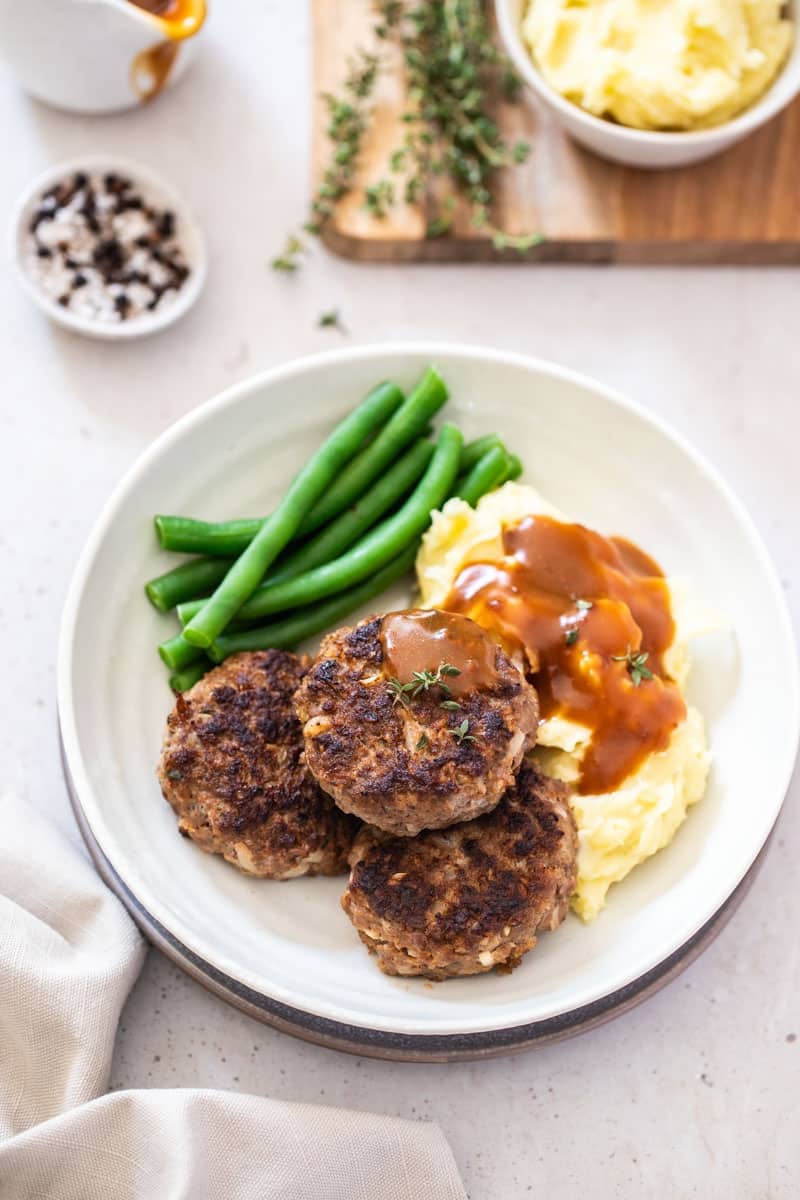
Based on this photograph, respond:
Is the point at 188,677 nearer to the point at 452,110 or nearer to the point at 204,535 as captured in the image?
the point at 204,535

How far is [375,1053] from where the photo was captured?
14.3 ft

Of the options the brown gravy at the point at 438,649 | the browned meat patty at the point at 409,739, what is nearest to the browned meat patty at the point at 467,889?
the browned meat patty at the point at 409,739

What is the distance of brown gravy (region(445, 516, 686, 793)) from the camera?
438 cm

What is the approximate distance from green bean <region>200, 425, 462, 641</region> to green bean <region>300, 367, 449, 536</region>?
5.0 inches

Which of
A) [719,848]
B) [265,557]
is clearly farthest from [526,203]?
[719,848]

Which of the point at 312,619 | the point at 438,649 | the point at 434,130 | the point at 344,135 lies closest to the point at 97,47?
the point at 344,135

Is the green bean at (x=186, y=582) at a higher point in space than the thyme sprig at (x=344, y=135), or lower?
lower

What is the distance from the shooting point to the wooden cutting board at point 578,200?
5.45m

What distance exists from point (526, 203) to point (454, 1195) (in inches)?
159

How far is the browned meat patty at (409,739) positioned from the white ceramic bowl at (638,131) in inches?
89.5

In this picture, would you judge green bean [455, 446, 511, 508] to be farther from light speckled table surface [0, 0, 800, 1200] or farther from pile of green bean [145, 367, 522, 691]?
light speckled table surface [0, 0, 800, 1200]

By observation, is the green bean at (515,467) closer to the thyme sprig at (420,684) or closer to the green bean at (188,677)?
the thyme sprig at (420,684)

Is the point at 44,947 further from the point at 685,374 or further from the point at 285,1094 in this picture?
the point at 685,374

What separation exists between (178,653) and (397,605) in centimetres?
91
